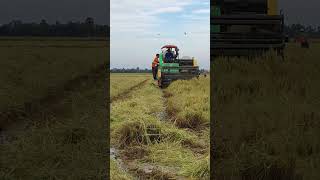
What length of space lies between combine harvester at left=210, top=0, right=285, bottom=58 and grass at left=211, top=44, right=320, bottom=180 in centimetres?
110

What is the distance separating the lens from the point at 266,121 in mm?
6297

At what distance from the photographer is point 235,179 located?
4.61 m

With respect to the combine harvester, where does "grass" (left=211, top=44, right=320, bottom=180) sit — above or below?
below

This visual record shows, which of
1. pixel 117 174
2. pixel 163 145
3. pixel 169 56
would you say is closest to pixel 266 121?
pixel 163 145

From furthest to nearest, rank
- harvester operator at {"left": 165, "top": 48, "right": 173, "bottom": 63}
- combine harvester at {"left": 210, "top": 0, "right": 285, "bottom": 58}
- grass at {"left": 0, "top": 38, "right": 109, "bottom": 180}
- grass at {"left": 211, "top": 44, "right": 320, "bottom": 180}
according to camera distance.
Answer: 1. harvester operator at {"left": 165, "top": 48, "right": 173, "bottom": 63}
2. combine harvester at {"left": 210, "top": 0, "right": 285, "bottom": 58}
3. grass at {"left": 0, "top": 38, "right": 109, "bottom": 180}
4. grass at {"left": 211, "top": 44, "right": 320, "bottom": 180}

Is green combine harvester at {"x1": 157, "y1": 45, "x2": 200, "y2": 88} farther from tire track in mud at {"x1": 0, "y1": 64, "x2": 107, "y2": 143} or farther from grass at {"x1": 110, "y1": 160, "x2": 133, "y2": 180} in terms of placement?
grass at {"x1": 110, "y1": 160, "x2": 133, "y2": 180}

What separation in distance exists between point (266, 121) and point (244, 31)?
21.2ft

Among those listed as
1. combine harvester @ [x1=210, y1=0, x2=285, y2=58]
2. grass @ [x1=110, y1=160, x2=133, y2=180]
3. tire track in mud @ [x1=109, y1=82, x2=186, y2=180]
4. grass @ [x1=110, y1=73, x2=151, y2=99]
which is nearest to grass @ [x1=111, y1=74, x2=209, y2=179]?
tire track in mud @ [x1=109, y1=82, x2=186, y2=180]

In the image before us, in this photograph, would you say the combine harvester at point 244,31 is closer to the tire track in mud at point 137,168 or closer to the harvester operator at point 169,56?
the harvester operator at point 169,56

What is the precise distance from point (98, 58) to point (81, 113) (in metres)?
28.3

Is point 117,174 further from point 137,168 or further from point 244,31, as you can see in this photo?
point 244,31

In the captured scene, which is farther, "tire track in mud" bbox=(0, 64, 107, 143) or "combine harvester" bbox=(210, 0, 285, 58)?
"combine harvester" bbox=(210, 0, 285, 58)

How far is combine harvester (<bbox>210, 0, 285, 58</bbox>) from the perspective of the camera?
478 inches

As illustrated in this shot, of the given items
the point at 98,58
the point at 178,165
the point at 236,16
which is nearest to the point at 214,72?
the point at 236,16
